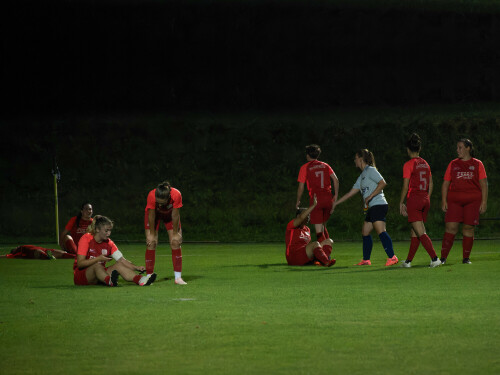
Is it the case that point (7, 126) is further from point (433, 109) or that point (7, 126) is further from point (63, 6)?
point (433, 109)

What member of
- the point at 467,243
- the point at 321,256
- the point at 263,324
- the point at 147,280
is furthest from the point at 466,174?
the point at 263,324

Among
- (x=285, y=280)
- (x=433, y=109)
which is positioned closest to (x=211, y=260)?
(x=285, y=280)

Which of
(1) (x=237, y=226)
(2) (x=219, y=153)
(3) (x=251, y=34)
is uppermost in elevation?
(3) (x=251, y=34)

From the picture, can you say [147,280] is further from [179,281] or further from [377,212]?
[377,212]

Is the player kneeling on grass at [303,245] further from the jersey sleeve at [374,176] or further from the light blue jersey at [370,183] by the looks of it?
the jersey sleeve at [374,176]

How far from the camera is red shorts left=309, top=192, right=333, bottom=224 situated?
1468cm

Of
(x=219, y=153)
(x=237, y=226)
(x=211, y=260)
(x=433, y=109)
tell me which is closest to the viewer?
(x=211, y=260)

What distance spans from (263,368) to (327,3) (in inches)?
1474

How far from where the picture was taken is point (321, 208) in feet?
48.4

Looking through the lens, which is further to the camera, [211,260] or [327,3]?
[327,3]

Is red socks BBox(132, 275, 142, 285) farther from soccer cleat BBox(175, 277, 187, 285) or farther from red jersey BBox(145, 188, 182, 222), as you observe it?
red jersey BBox(145, 188, 182, 222)

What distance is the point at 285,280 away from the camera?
11.9 meters

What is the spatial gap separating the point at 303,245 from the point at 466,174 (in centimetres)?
291

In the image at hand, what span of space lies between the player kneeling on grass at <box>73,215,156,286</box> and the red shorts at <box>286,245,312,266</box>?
366 centimetres
